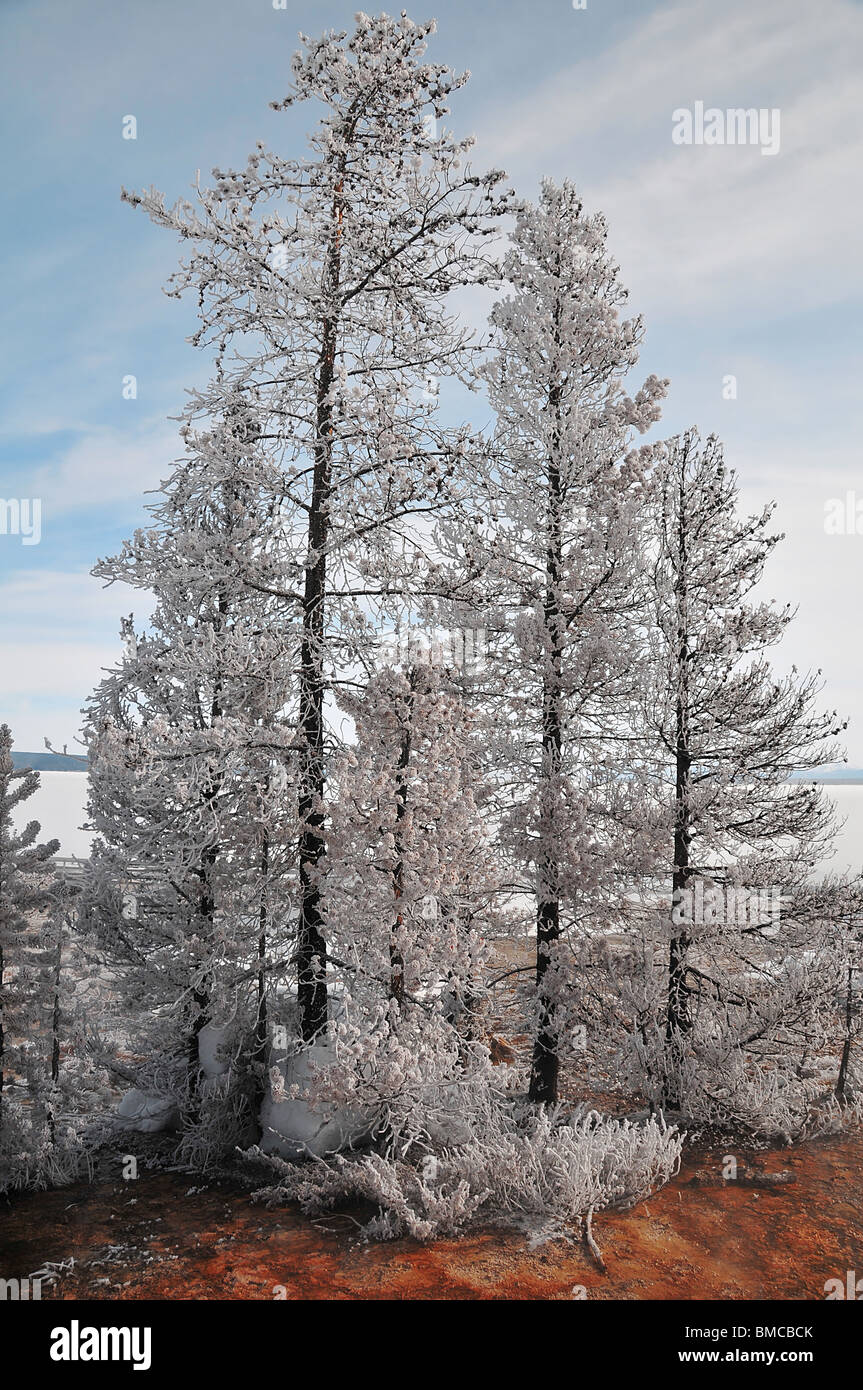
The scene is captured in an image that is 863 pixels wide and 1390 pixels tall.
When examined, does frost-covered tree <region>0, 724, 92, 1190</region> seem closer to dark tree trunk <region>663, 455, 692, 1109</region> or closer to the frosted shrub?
the frosted shrub

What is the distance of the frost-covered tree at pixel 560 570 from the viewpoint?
32.2ft

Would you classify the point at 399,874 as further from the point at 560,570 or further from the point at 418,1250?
the point at 560,570

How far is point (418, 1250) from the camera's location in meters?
6.79

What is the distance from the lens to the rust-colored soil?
6.31 metres

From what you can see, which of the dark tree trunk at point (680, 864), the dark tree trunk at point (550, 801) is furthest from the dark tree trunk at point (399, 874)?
the dark tree trunk at point (680, 864)

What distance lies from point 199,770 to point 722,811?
691 centimetres

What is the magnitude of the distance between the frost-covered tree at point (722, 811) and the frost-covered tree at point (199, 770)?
196 inches

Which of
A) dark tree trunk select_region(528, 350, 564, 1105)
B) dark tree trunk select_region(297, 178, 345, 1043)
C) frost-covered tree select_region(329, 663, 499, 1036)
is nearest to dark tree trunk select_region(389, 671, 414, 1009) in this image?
frost-covered tree select_region(329, 663, 499, 1036)

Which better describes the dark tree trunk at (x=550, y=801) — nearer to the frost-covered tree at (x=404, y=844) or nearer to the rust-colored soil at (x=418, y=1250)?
the frost-covered tree at (x=404, y=844)

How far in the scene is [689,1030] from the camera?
1118 centimetres

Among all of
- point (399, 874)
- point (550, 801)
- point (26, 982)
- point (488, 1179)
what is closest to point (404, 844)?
point (399, 874)

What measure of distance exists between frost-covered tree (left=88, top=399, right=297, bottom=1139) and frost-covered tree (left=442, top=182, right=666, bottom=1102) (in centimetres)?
280
